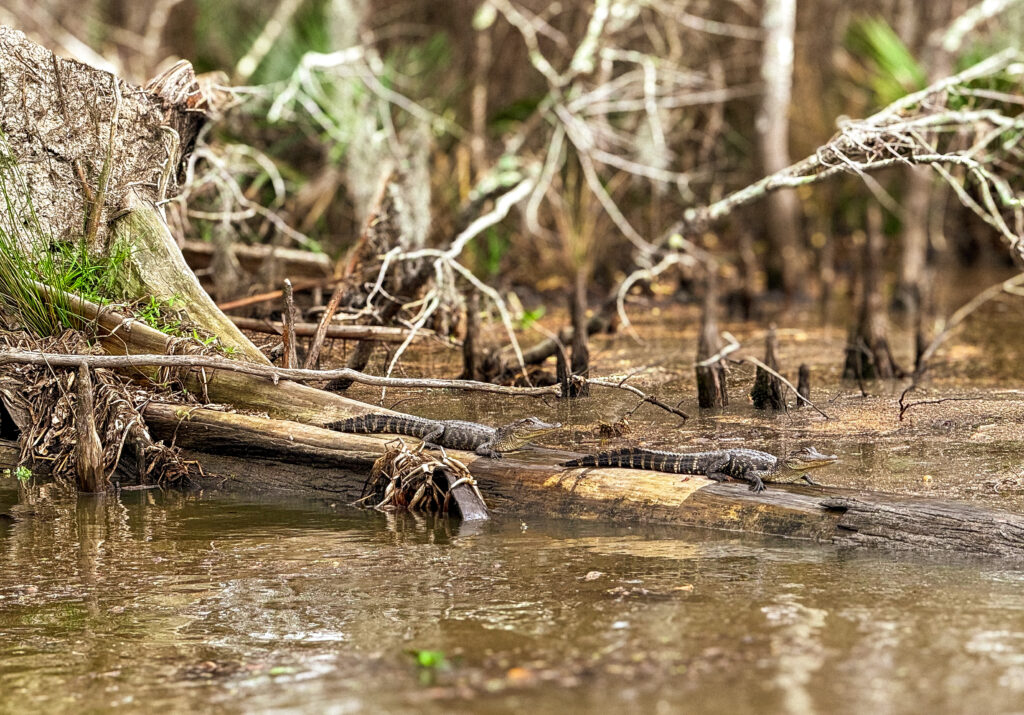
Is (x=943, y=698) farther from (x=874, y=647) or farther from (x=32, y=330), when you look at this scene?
(x=32, y=330)

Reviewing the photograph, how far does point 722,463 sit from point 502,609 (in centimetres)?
152

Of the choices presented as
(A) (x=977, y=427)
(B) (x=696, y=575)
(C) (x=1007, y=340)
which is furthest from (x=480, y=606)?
(C) (x=1007, y=340)

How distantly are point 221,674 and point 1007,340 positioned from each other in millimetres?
8648

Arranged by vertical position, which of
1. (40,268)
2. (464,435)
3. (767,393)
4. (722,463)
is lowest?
(722,463)

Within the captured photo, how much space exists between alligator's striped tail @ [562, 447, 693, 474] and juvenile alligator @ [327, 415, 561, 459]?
0.46 metres

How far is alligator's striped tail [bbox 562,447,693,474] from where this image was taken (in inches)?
205

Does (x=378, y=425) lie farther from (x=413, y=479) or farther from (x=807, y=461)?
(x=807, y=461)

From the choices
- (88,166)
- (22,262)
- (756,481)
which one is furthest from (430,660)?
(88,166)

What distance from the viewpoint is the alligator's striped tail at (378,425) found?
5.84 m

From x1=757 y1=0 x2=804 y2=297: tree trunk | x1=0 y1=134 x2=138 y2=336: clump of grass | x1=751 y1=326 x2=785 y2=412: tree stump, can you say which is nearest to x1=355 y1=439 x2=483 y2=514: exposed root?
x1=0 y1=134 x2=138 y2=336: clump of grass

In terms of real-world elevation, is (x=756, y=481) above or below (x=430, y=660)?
above

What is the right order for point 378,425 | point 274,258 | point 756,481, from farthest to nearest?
point 274,258 < point 378,425 < point 756,481

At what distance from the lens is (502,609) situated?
4016mm

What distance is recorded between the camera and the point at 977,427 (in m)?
6.21
